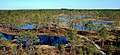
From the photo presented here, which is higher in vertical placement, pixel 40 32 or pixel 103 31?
pixel 103 31

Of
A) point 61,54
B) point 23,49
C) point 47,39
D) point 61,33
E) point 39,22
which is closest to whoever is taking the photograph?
point 61,54

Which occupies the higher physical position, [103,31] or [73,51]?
[103,31]

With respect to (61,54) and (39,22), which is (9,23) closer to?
(39,22)

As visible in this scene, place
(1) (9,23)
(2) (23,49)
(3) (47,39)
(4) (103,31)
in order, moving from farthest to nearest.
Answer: (1) (9,23) → (3) (47,39) → (4) (103,31) → (2) (23,49)

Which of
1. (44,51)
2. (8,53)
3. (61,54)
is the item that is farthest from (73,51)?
(8,53)

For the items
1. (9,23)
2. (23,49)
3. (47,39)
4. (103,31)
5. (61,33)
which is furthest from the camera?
(9,23)

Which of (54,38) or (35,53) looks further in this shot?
(54,38)

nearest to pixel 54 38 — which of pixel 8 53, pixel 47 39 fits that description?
pixel 47 39

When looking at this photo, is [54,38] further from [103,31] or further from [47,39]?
[103,31]

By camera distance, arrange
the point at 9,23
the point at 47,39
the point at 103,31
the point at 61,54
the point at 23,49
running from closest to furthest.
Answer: the point at 61,54 → the point at 23,49 → the point at 103,31 → the point at 47,39 → the point at 9,23
